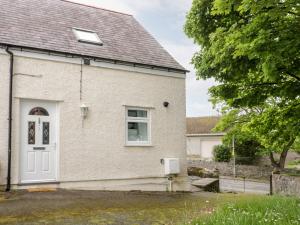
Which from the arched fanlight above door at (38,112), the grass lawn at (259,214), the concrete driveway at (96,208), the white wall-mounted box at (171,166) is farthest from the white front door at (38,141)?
the grass lawn at (259,214)

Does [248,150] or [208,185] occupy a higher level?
[248,150]

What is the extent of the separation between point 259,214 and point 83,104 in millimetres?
7697

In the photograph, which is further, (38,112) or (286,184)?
(286,184)

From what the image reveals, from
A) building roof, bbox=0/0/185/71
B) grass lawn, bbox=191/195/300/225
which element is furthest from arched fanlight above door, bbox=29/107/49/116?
grass lawn, bbox=191/195/300/225

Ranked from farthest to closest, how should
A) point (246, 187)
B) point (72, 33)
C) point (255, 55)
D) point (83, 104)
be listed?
1. point (246, 187)
2. point (72, 33)
3. point (83, 104)
4. point (255, 55)

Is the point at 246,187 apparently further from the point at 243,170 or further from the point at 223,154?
the point at 223,154

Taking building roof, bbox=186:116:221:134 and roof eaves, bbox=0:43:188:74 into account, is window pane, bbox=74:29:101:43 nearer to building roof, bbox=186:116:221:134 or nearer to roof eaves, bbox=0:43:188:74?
roof eaves, bbox=0:43:188:74

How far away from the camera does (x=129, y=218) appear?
26.6ft

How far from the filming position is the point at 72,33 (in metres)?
13.9

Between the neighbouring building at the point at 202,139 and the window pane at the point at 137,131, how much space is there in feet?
89.1

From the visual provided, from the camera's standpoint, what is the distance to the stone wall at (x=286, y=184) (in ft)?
43.2

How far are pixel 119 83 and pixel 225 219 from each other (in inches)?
327

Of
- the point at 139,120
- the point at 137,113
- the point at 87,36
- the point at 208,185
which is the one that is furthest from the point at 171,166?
the point at 87,36

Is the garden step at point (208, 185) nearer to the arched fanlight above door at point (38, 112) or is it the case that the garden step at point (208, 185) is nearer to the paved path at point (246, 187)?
the paved path at point (246, 187)
